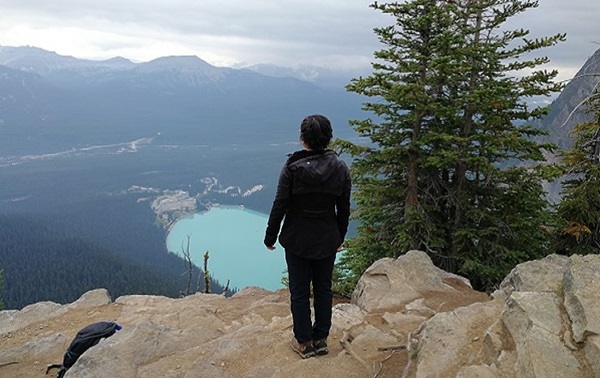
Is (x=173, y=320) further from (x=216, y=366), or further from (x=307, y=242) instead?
(x=307, y=242)

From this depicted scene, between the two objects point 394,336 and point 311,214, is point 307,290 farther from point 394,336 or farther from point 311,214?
point 394,336

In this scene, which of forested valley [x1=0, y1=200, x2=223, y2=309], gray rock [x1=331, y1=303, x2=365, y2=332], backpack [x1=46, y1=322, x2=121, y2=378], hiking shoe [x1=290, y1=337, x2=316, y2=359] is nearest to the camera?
hiking shoe [x1=290, y1=337, x2=316, y2=359]

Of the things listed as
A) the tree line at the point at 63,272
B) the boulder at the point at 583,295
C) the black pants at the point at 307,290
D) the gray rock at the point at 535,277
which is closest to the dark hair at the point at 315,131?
the black pants at the point at 307,290

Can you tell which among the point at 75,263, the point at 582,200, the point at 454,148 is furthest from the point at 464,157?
the point at 75,263

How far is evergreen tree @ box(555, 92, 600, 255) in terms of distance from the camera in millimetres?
10789

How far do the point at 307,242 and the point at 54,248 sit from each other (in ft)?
355

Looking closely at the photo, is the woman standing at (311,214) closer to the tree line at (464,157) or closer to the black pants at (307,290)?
the black pants at (307,290)

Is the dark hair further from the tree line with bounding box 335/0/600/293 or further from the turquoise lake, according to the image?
the turquoise lake

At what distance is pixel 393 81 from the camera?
1102cm

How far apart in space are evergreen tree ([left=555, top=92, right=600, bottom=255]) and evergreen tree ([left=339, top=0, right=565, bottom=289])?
63cm

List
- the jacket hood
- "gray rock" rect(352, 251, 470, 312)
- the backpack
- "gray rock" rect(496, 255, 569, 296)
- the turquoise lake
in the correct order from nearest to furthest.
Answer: the jacket hood
the backpack
"gray rock" rect(496, 255, 569, 296)
"gray rock" rect(352, 251, 470, 312)
the turquoise lake

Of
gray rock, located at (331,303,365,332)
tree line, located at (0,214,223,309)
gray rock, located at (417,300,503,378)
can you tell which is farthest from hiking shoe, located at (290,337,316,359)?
tree line, located at (0,214,223,309)

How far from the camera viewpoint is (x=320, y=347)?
17.1 ft

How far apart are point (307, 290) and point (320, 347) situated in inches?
34.3
